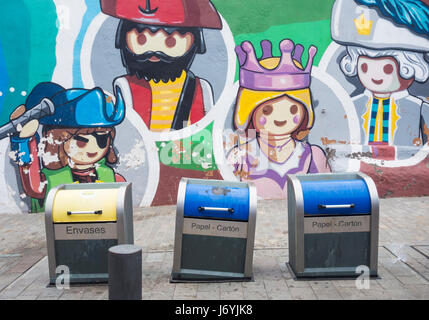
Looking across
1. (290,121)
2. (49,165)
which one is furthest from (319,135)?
(49,165)

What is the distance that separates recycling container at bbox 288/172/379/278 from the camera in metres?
4.31

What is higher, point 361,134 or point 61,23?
point 61,23

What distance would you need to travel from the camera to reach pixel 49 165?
8.31m

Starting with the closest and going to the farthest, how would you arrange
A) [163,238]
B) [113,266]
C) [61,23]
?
[113,266] < [163,238] < [61,23]

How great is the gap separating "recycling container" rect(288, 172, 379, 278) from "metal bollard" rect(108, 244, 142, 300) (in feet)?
6.30

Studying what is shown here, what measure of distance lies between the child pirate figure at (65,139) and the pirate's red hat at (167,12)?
5.44 feet

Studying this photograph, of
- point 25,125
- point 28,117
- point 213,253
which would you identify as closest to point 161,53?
point 28,117

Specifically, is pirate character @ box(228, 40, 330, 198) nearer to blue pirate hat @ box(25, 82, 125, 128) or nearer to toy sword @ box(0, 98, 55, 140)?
blue pirate hat @ box(25, 82, 125, 128)

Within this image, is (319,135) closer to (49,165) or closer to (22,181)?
(49,165)

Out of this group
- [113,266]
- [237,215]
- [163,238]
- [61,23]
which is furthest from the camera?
[61,23]

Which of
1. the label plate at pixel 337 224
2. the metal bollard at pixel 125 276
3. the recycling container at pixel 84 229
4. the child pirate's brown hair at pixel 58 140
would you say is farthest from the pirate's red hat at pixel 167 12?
the metal bollard at pixel 125 276

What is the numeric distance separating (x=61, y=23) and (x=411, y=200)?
8058mm
